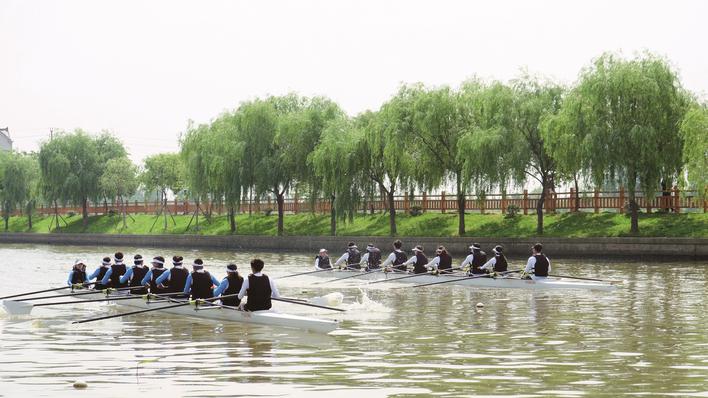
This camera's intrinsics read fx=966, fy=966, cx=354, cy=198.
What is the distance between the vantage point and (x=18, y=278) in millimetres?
38219

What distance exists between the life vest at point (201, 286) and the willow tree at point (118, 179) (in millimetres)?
64450

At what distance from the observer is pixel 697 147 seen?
42625 millimetres

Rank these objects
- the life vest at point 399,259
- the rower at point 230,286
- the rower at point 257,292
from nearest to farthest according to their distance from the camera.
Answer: the rower at point 257,292 → the rower at point 230,286 → the life vest at point 399,259

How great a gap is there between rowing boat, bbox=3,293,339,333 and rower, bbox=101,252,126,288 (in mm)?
635

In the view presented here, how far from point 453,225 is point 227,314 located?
39323mm

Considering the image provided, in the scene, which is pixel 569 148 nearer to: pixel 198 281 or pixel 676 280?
pixel 676 280

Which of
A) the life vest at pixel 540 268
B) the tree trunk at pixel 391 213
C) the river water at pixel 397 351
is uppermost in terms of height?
the tree trunk at pixel 391 213

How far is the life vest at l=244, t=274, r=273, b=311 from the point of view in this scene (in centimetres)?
1925

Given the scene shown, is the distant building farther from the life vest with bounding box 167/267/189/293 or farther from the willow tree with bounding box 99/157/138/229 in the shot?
the life vest with bounding box 167/267/189/293

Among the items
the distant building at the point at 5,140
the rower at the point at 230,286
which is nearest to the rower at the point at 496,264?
the rower at the point at 230,286

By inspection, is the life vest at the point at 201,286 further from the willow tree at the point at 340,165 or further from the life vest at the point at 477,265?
the willow tree at the point at 340,165

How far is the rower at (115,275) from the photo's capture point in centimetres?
2417

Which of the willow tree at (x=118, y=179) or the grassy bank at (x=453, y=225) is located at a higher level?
the willow tree at (x=118, y=179)

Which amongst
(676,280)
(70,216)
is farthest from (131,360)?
(70,216)
